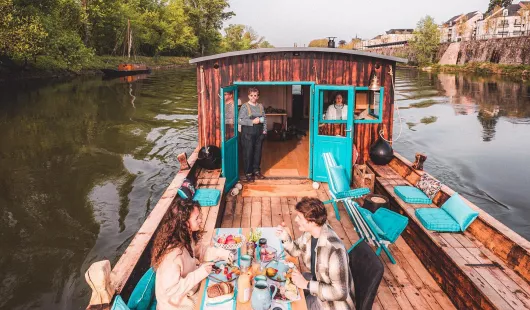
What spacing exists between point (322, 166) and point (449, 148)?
41.2ft

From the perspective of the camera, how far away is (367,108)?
31.5ft

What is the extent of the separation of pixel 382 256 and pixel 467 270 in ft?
4.71

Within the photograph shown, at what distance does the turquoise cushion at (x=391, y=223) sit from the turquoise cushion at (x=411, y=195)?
1243 mm

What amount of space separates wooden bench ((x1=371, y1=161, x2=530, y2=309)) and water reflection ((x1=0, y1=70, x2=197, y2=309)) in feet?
18.8

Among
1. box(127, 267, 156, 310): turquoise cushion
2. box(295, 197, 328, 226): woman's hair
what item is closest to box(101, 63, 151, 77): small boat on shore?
box(127, 267, 156, 310): turquoise cushion

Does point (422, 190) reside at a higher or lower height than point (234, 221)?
higher

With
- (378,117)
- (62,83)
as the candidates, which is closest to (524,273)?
(378,117)

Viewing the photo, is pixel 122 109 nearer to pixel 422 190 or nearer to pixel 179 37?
pixel 422 190

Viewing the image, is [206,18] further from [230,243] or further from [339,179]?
[230,243]

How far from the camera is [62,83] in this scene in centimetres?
3928

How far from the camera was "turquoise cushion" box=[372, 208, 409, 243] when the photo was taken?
522cm

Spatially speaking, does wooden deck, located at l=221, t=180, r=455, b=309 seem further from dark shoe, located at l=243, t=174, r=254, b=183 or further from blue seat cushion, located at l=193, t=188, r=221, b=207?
blue seat cushion, located at l=193, t=188, r=221, b=207

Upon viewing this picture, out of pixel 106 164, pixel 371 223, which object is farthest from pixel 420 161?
pixel 106 164

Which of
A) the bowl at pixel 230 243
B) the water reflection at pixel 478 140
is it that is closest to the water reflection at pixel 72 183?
the bowl at pixel 230 243
